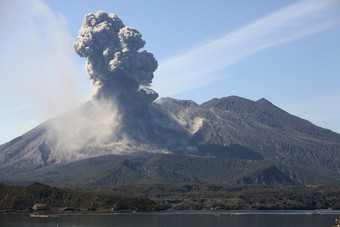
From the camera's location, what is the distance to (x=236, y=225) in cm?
19575

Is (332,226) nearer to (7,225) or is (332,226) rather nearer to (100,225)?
(100,225)

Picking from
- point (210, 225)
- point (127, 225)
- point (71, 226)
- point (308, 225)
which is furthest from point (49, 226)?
point (308, 225)

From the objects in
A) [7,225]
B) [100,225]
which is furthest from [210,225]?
[7,225]

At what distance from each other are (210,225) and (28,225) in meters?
65.2

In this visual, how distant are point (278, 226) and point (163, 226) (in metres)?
41.6

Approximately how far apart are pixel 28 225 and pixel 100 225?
25.2 meters

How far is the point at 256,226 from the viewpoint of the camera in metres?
190

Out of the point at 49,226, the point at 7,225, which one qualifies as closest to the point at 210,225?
the point at 49,226

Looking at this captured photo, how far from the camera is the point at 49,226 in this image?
184500 mm

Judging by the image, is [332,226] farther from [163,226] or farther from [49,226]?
[49,226]

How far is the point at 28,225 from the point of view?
188 m

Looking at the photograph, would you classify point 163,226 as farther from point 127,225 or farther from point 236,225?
point 236,225

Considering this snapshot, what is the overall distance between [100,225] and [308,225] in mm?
75412

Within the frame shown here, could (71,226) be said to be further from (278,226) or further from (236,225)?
(278,226)
